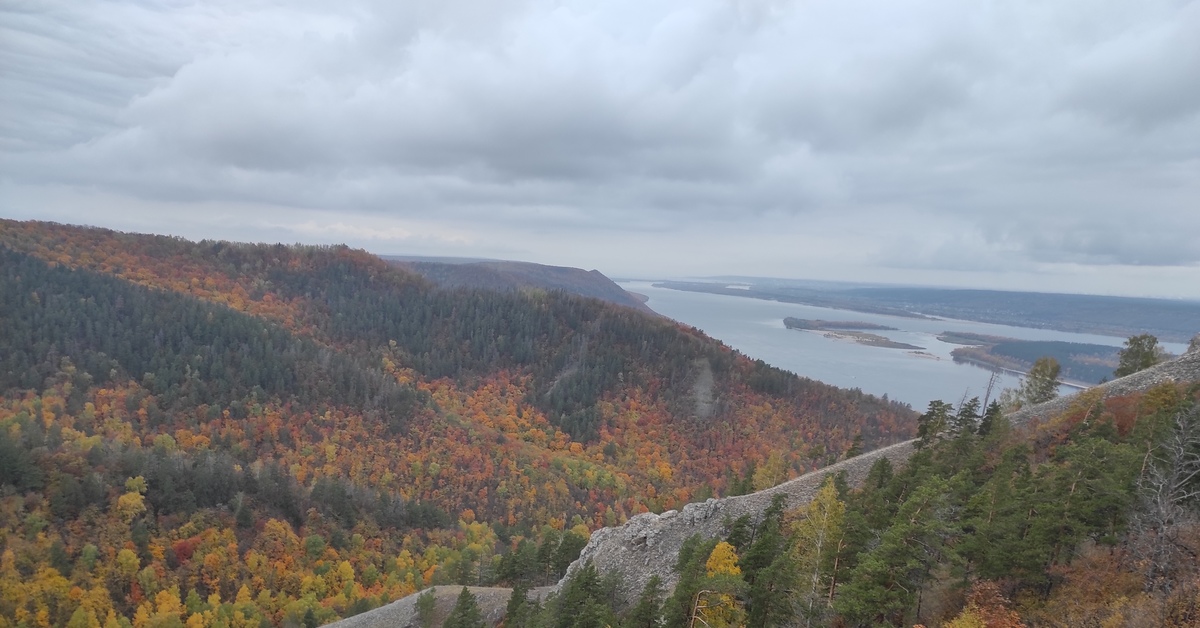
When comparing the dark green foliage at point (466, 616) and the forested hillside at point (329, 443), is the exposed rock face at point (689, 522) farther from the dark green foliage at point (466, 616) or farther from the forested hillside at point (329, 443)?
the forested hillside at point (329, 443)

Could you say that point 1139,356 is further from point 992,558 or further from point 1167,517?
point 1167,517

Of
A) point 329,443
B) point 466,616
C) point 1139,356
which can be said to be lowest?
point 329,443

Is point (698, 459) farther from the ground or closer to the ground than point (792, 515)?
closer to the ground

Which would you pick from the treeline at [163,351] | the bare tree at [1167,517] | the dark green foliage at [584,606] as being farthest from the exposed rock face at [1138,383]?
the treeline at [163,351]

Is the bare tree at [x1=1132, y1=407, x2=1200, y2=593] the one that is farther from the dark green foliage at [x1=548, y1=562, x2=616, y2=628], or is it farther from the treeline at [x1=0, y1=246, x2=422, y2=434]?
the treeline at [x1=0, y1=246, x2=422, y2=434]

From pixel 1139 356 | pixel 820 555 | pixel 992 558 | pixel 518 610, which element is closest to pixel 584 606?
pixel 518 610

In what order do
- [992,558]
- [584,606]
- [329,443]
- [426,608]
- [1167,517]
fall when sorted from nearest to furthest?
[1167,517] < [992,558] < [584,606] < [426,608] < [329,443]

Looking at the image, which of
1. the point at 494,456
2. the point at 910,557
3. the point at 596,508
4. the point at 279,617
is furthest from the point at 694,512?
the point at 494,456

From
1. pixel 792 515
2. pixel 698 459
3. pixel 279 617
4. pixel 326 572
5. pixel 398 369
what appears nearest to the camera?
pixel 792 515

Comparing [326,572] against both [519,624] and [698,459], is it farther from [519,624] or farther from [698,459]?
[698,459]
